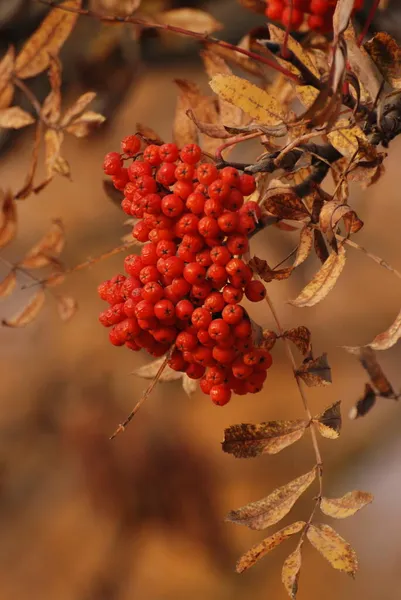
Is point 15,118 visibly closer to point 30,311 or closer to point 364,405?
point 30,311

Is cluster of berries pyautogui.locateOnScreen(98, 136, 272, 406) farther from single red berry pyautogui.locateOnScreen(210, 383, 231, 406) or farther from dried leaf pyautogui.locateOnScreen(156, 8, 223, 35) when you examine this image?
dried leaf pyautogui.locateOnScreen(156, 8, 223, 35)

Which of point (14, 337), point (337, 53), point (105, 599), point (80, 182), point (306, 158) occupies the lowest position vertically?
point (105, 599)

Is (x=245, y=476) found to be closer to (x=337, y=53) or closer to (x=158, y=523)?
(x=158, y=523)

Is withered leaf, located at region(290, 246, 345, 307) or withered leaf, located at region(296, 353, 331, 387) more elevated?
withered leaf, located at region(290, 246, 345, 307)

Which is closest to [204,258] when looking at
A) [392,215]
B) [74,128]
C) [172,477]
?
[74,128]

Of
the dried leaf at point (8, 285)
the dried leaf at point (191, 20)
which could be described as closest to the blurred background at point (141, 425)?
the dried leaf at point (191, 20)

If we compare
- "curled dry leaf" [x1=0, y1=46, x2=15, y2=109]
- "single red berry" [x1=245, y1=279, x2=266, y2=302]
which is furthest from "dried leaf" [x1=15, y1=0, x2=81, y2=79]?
"single red berry" [x1=245, y1=279, x2=266, y2=302]
